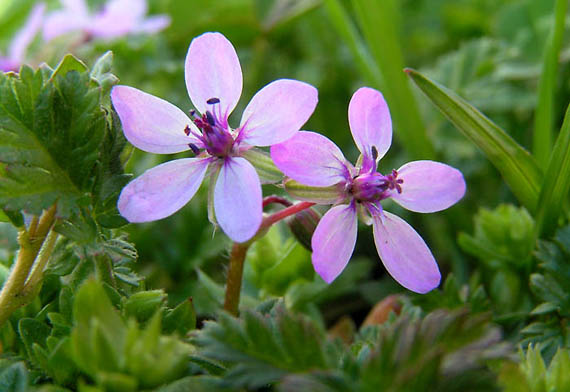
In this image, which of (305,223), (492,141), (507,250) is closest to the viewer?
(305,223)

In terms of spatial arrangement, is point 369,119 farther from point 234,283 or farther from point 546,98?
point 546,98

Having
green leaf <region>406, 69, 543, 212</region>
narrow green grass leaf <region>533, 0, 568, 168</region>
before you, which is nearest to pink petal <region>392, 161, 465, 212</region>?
green leaf <region>406, 69, 543, 212</region>

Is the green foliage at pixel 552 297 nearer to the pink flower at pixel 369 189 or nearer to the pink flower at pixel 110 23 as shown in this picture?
the pink flower at pixel 369 189

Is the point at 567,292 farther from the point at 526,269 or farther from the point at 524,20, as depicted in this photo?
the point at 524,20

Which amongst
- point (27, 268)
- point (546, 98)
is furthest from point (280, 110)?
point (546, 98)

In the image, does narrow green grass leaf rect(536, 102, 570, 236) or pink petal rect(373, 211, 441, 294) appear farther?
narrow green grass leaf rect(536, 102, 570, 236)

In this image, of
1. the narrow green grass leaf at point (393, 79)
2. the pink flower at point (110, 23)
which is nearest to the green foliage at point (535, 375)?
the narrow green grass leaf at point (393, 79)

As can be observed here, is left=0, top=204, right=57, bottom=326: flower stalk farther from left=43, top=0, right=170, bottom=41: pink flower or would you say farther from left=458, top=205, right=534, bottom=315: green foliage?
left=43, top=0, right=170, bottom=41: pink flower

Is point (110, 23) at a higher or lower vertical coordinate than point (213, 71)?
higher
